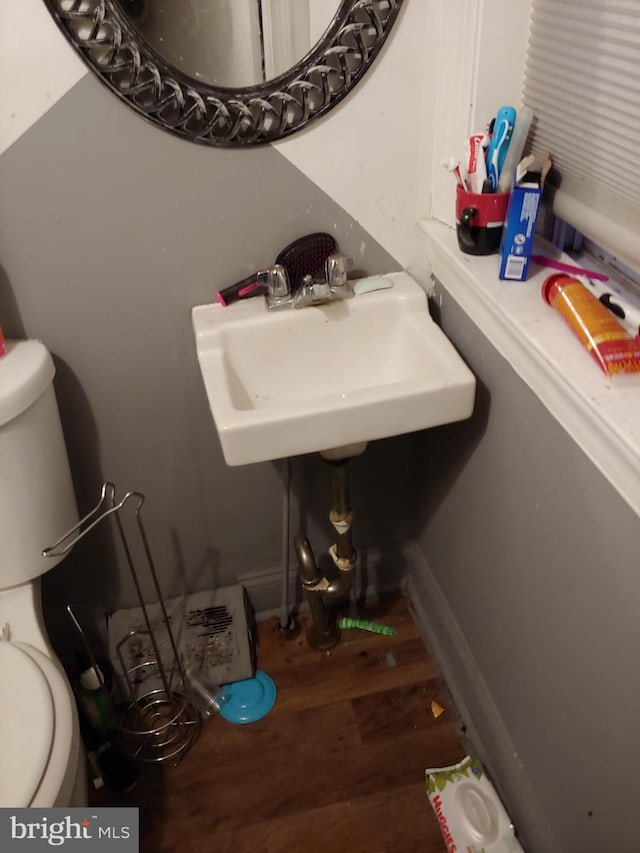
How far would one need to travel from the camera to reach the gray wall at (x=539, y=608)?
2.85ft

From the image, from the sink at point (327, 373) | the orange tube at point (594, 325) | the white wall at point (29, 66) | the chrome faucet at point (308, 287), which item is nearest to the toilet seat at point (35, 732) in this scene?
the sink at point (327, 373)

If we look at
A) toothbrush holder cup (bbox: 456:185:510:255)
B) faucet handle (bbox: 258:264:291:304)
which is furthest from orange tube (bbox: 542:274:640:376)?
faucet handle (bbox: 258:264:291:304)

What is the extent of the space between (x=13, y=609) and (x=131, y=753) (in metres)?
0.45

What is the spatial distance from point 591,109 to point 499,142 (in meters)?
0.14

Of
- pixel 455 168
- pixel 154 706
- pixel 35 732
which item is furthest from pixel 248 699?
pixel 455 168

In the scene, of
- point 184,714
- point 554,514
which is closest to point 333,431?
point 554,514

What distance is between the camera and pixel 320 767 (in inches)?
55.4

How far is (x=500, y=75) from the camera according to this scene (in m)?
1.09

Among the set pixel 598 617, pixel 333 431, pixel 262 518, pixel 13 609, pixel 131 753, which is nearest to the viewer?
pixel 598 617

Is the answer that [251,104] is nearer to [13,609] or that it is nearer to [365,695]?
[13,609]

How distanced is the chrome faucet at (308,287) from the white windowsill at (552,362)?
171 mm

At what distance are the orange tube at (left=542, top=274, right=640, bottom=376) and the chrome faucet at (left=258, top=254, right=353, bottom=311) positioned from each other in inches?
13.9

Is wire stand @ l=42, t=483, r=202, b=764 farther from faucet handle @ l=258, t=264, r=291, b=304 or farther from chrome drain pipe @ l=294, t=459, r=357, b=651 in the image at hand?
faucet handle @ l=258, t=264, r=291, b=304

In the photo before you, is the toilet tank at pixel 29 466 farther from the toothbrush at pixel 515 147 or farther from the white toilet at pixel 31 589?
the toothbrush at pixel 515 147
